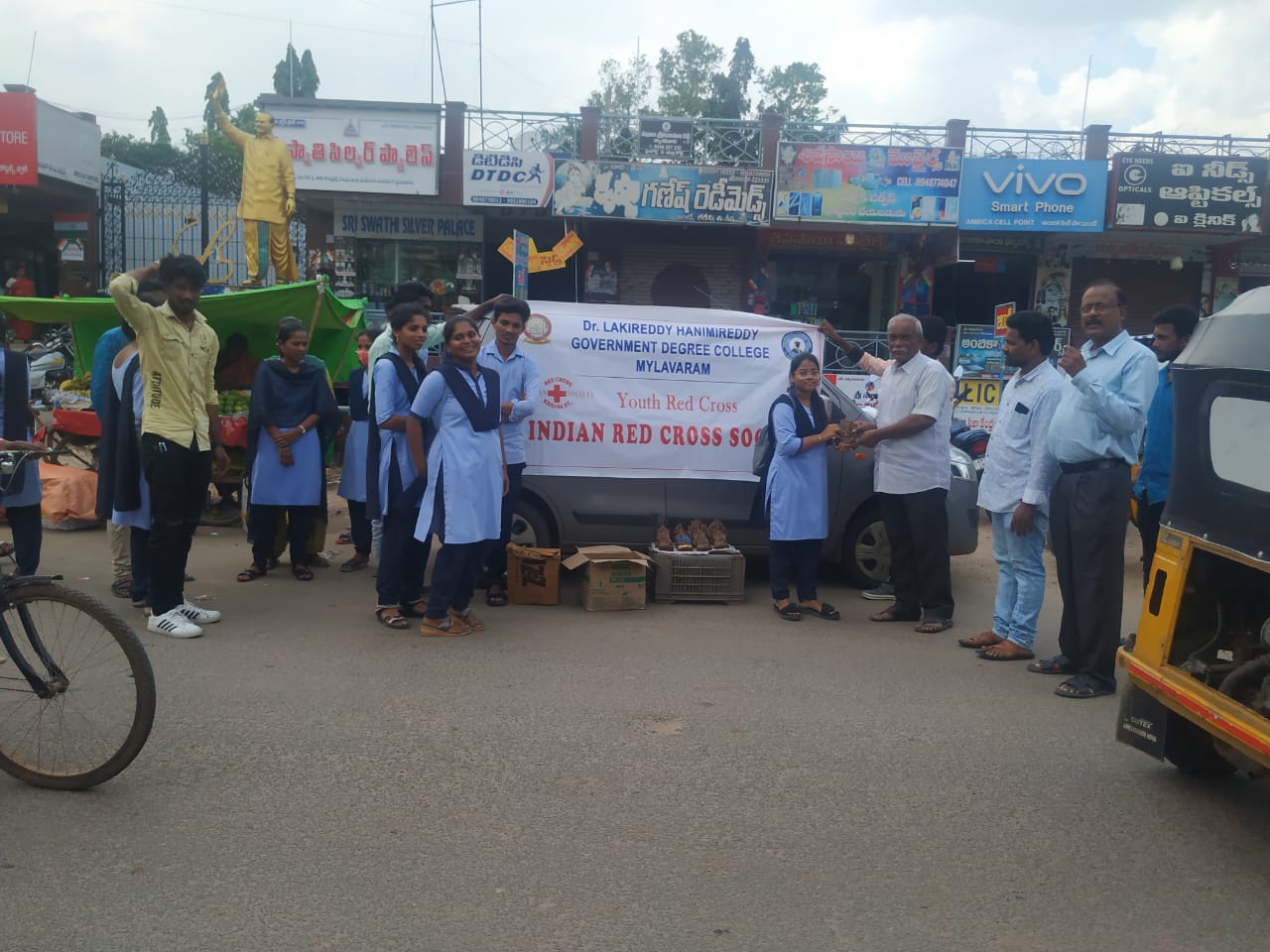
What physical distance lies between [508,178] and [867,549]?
11.4 metres

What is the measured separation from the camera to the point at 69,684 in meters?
3.69

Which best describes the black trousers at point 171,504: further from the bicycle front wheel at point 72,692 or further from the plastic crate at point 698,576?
the plastic crate at point 698,576

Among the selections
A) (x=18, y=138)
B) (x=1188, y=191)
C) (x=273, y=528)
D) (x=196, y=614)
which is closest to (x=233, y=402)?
(x=273, y=528)

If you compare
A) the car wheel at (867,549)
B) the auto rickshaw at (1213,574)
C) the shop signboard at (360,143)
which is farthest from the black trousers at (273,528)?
the shop signboard at (360,143)

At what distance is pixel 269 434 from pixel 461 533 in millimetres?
2139

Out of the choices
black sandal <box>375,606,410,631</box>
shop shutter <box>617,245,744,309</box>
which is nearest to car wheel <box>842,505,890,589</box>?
black sandal <box>375,606,410,631</box>

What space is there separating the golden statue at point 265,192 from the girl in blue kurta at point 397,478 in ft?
30.2

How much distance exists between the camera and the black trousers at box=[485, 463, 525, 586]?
679 cm

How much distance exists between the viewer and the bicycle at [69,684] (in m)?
3.65

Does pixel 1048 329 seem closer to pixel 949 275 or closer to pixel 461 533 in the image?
pixel 461 533

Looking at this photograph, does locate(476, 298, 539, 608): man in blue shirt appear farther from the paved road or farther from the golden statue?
the golden statue

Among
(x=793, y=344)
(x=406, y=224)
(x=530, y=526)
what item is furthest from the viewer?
(x=406, y=224)

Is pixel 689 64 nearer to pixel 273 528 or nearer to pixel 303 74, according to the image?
pixel 303 74

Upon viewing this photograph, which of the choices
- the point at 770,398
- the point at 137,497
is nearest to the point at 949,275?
the point at 770,398
